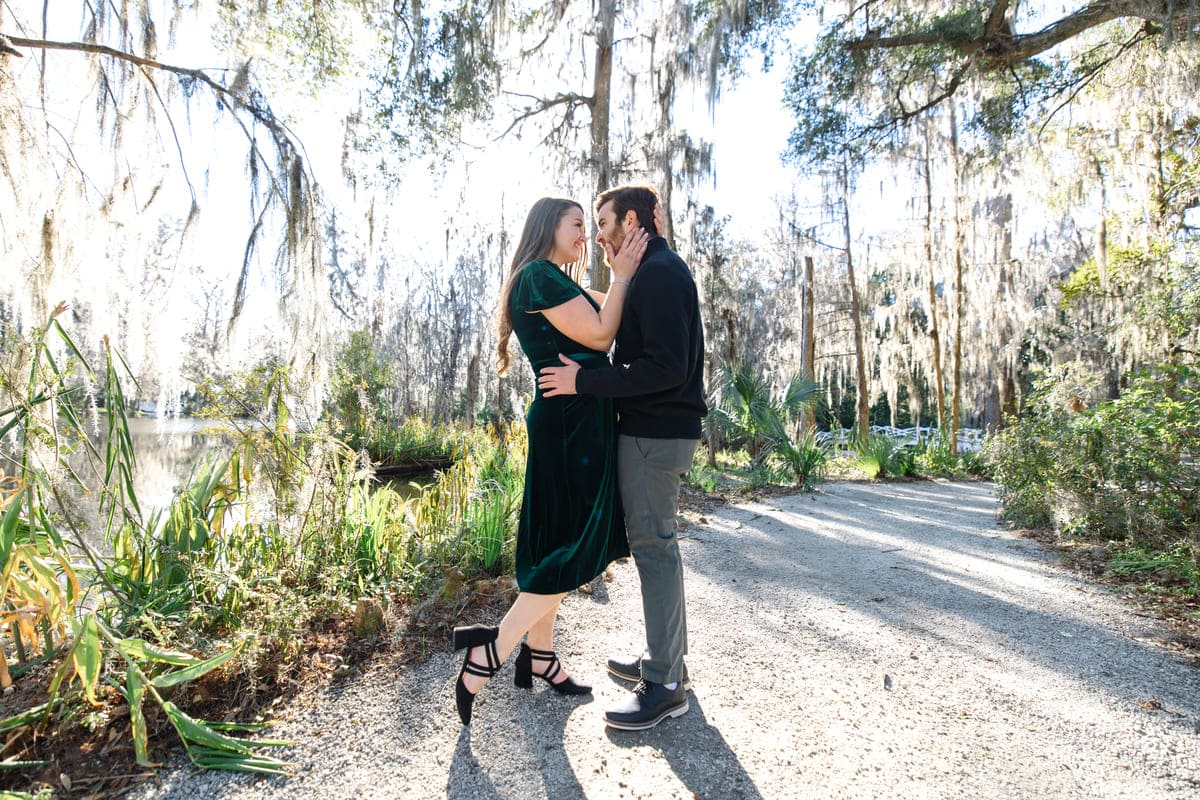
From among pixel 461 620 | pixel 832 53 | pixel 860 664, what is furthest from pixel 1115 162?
pixel 461 620

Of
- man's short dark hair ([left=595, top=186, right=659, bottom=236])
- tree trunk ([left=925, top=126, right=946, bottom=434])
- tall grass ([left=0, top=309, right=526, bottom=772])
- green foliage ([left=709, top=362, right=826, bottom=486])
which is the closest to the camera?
tall grass ([left=0, top=309, right=526, bottom=772])

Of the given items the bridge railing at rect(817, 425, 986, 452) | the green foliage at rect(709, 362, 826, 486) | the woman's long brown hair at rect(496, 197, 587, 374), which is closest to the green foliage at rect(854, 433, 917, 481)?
the bridge railing at rect(817, 425, 986, 452)

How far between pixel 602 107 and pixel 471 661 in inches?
314

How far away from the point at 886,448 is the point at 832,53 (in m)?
6.22

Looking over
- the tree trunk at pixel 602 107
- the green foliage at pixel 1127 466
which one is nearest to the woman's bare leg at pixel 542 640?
the green foliage at pixel 1127 466

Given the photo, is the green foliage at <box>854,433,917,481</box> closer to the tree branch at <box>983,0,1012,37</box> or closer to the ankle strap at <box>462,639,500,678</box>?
the tree branch at <box>983,0,1012,37</box>

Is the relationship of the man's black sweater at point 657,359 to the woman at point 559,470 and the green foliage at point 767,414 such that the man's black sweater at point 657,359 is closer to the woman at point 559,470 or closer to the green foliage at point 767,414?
the woman at point 559,470

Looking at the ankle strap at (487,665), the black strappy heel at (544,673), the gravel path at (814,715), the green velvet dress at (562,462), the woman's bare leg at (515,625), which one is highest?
the green velvet dress at (562,462)

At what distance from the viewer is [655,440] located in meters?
1.90

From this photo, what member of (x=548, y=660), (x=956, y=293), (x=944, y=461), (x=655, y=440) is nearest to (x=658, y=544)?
(x=655, y=440)

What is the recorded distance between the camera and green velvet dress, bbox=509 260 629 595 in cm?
194

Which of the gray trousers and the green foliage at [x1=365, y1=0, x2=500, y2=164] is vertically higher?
the green foliage at [x1=365, y1=0, x2=500, y2=164]

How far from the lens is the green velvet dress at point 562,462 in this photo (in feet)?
6.36

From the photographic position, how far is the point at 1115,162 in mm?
7383
